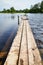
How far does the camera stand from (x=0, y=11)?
504 ft

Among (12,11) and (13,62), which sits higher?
(13,62)

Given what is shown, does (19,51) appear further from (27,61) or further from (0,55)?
(0,55)

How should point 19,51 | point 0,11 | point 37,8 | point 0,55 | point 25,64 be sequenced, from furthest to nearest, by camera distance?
point 0,11
point 37,8
point 0,55
point 19,51
point 25,64

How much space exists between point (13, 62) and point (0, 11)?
500ft

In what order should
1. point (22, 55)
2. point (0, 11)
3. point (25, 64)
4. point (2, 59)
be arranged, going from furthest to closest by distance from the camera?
point (0, 11), point (2, 59), point (22, 55), point (25, 64)

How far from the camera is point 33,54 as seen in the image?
4629 mm

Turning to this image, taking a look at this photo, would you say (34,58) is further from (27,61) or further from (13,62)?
(13,62)

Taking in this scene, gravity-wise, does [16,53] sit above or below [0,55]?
above

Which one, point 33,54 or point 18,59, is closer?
point 18,59

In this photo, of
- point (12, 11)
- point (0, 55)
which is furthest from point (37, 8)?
point (0, 55)

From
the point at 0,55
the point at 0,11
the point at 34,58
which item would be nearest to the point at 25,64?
the point at 34,58

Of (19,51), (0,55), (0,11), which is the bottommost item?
(0,11)

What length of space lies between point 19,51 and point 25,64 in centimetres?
110

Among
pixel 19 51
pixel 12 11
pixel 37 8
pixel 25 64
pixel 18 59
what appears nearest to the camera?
pixel 25 64
